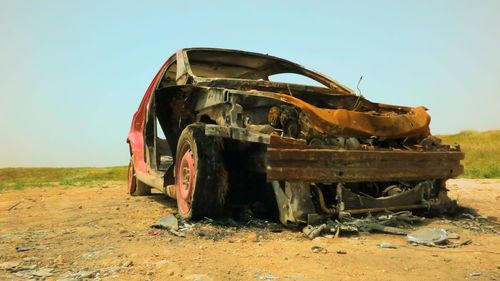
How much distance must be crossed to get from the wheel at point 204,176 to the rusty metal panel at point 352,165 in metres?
0.82

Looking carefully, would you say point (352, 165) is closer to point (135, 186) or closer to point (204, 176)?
point (204, 176)

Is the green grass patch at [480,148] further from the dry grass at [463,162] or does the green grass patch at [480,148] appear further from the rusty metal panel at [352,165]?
the rusty metal panel at [352,165]

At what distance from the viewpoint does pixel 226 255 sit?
341cm

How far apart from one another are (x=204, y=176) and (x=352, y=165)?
142 cm

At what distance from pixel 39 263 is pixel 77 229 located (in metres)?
1.53

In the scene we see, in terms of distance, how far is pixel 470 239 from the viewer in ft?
12.6

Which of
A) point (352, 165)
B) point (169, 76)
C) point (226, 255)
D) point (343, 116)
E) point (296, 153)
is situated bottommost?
point (226, 255)

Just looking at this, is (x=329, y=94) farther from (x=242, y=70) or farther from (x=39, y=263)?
(x=39, y=263)

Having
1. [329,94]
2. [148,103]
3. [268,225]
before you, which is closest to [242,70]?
[148,103]

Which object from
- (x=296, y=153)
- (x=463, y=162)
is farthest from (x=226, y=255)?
(x=463, y=162)

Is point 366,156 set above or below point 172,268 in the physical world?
above

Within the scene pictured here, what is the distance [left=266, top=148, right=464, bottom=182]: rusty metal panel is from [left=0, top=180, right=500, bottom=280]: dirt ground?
0.52 m

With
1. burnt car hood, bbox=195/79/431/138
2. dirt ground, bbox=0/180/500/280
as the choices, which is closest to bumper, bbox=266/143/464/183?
burnt car hood, bbox=195/79/431/138

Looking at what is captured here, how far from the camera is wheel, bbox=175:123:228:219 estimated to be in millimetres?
4543
